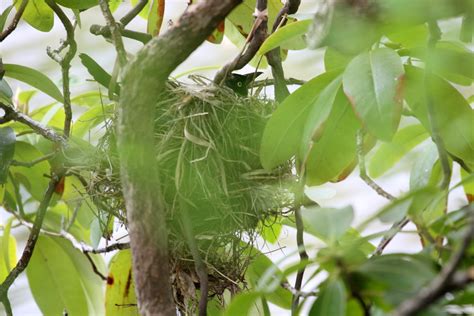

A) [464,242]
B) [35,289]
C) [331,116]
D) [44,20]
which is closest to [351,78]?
[331,116]

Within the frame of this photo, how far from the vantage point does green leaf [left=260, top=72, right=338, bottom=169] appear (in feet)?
2.79

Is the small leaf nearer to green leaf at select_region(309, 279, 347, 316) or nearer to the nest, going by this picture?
the nest

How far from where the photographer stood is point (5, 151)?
1.14 m

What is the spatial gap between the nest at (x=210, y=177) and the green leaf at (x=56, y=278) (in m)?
0.41

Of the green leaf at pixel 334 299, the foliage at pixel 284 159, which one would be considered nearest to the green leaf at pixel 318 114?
the foliage at pixel 284 159

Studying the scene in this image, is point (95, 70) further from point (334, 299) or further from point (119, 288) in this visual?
point (334, 299)

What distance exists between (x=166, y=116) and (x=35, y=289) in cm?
60

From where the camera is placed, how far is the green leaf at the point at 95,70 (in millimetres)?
986

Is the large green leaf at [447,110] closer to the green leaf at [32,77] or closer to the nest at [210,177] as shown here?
the nest at [210,177]

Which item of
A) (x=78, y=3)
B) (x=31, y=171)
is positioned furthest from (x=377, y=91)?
(x=31, y=171)

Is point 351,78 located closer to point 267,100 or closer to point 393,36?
point 393,36

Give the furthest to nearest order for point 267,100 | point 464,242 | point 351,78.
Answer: point 267,100 < point 351,78 < point 464,242

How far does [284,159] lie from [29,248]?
18.9 inches

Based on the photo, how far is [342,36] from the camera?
624mm
